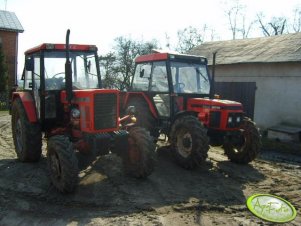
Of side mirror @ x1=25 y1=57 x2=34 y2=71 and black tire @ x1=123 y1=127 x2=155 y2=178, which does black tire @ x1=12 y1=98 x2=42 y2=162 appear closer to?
side mirror @ x1=25 y1=57 x2=34 y2=71

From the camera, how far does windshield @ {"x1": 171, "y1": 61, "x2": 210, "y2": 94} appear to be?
8.81 m

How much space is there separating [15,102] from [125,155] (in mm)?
3148

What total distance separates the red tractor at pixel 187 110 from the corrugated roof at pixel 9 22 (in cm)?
2074

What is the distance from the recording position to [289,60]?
1301 centimetres

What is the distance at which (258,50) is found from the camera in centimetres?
1546

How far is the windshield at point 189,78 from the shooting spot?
8812 mm

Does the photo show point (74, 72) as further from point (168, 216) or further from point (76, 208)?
point (168, 216)

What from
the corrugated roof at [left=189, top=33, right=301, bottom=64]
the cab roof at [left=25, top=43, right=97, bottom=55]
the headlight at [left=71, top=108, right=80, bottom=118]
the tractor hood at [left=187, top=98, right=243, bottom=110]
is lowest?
the headlight at [left=71, top=108, right=80, bottom=118]

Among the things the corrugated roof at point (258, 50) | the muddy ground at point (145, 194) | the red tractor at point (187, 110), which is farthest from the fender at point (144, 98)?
the corrugated roof at point (258, 50)

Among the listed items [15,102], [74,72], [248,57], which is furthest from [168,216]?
Result: [248,57]

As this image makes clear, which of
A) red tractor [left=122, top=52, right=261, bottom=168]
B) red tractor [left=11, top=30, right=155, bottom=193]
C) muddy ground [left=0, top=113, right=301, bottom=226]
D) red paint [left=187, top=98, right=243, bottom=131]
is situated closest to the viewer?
muddy ground [left=0, top=113, right=301, bottom=226]

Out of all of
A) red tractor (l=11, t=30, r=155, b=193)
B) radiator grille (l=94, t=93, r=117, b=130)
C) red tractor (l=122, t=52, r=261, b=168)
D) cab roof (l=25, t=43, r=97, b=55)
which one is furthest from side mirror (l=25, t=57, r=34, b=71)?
red tractor (l=122, t=52, r=261, b=168)

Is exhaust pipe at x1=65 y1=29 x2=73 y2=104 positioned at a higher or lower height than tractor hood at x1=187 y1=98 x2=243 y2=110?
higher

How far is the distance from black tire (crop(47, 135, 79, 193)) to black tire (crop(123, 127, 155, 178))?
3.97ft
